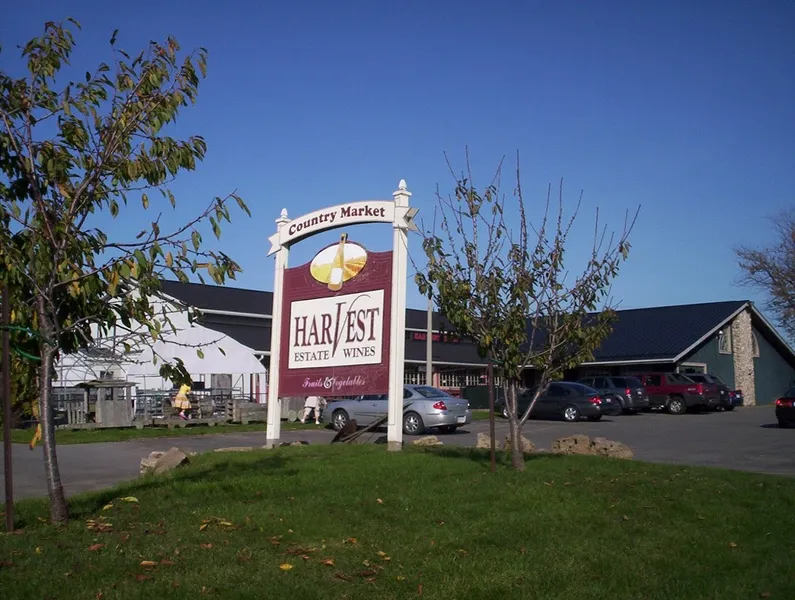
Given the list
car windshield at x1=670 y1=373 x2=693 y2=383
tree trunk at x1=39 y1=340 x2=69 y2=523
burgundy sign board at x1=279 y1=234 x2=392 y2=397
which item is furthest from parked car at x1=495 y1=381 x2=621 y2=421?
tree trunk at x1=39 y1=340 x2=69 y2=523

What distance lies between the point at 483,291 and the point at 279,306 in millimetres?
5897

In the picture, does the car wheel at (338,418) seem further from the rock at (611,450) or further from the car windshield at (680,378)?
the car windshield at (680,378)

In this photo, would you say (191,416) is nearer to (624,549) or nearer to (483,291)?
(483,291)

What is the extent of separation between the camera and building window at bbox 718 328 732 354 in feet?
155

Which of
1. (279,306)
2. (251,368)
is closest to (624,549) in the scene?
(279,306)

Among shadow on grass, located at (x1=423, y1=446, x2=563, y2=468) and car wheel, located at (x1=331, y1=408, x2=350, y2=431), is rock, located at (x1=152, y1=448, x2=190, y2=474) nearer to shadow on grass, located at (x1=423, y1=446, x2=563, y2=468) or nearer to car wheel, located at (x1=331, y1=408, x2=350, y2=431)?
shadow on grass, located at (x1=423, y1=446, x2=563, y2=468)

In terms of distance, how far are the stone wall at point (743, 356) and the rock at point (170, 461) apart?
4099 centimetres

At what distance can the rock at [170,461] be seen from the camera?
12.7 meters

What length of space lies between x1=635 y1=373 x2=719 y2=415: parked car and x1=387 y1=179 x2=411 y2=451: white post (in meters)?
25.6

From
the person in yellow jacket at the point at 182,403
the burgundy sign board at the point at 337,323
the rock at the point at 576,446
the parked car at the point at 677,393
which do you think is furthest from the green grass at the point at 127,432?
the parked car at the point at 677,393

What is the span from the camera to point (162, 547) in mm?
7137

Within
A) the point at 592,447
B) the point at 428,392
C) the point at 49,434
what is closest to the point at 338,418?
the point at 428,392

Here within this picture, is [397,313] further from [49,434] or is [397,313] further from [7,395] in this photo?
[7,395]

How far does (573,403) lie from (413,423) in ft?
31.1
